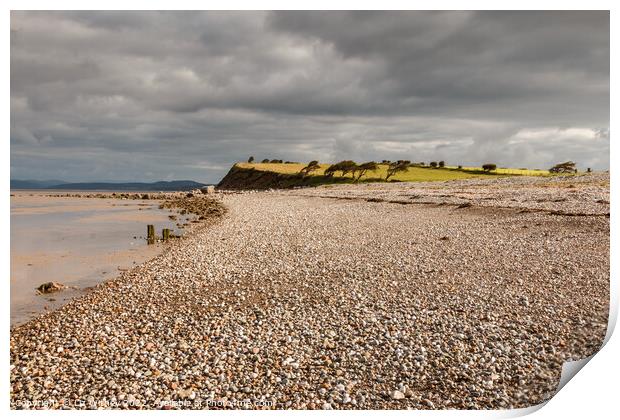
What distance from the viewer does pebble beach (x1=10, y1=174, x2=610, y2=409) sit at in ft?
28.3

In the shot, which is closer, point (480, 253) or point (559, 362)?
point (559, 362)

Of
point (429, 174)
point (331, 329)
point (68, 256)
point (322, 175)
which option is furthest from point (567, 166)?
point (322, 175)

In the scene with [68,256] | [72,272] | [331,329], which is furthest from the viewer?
[68,256]

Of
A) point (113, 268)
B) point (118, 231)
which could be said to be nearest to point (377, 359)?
point (113, 268)

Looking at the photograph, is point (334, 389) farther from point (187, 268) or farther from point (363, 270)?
point (187, 268)

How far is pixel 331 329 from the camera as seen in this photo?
1127 cm

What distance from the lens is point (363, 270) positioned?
55.7 ft

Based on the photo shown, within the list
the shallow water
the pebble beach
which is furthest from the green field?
the pebble beach

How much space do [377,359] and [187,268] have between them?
1072 centimetres

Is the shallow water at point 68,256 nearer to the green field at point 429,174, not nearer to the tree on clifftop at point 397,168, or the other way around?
the tree on clifftop at point 397,168

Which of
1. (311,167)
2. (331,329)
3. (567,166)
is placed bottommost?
(331,329)

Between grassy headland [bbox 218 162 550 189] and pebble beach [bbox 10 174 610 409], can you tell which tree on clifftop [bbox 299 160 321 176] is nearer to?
grassy headland [bbox 218 162 550 189]

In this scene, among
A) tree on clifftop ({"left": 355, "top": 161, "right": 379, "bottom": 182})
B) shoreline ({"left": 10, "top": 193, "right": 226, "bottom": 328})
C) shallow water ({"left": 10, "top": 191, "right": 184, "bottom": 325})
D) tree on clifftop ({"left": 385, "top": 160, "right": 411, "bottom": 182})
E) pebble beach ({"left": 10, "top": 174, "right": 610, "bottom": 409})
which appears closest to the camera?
pebble beach ({"left": 10, "top": 174, "right": 610, "bottom": 409})

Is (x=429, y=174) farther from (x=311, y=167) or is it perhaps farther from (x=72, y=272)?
(x=72, y=272)
